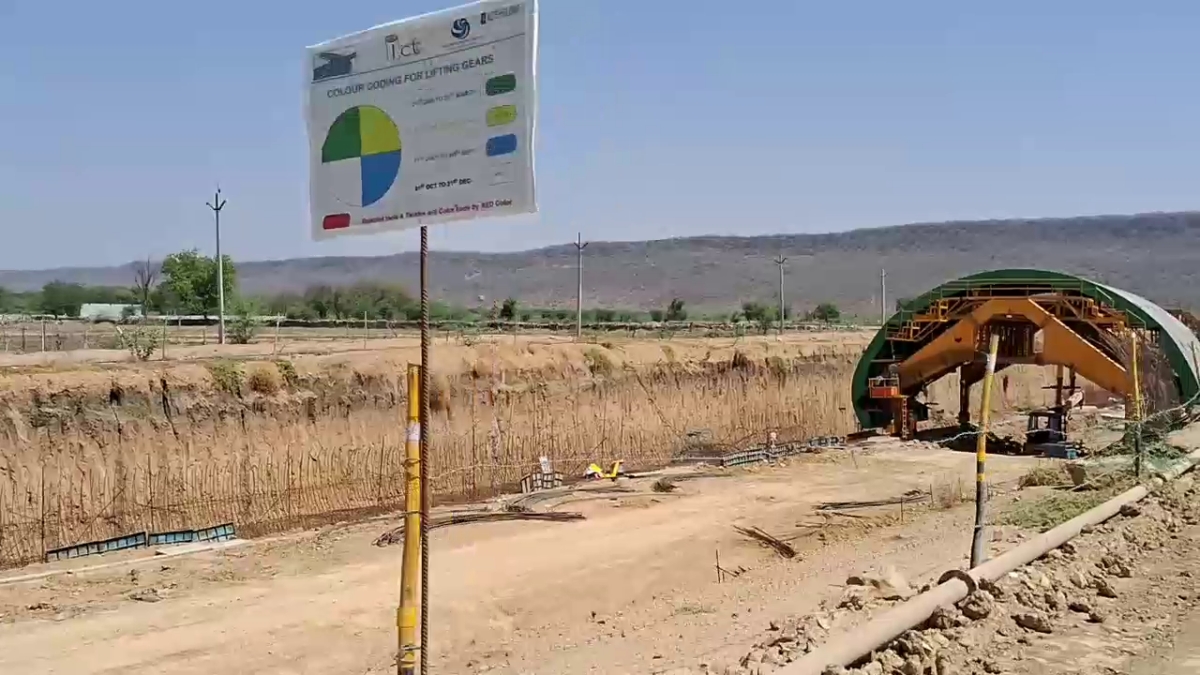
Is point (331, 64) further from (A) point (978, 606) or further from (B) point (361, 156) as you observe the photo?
(A) point (978, 606)

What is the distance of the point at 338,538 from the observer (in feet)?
60.7

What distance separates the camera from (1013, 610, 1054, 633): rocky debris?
27.9ft

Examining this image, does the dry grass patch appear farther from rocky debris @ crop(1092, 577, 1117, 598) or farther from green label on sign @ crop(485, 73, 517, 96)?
green label on sign @ crop(485, 73, 517, 96)

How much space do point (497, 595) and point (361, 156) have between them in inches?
358

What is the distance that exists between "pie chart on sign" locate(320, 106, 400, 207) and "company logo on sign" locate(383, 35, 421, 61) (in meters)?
0.29

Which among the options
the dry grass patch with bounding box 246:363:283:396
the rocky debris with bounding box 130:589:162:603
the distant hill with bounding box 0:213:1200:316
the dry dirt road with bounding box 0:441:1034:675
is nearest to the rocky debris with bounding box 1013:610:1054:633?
the dry dirt road with bounding box 0:441:1034:675

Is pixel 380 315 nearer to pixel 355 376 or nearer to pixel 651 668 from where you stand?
pixel 355 376

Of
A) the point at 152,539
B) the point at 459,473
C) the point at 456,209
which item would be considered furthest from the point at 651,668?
the point at 459,473

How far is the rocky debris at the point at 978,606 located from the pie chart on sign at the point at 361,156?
5.41 meters

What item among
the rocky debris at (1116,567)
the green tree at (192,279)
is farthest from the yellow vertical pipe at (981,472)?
the green tree at (192,279)

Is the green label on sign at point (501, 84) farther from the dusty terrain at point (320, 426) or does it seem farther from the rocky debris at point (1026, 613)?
the dusty terrain at point (320, 426)

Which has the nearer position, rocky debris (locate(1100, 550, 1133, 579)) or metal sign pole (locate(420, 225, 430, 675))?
metal sign pole (locate(420, 225, 430, 675))

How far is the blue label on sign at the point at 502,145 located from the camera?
5.44 metres


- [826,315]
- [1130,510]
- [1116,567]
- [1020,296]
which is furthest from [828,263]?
[1116,567]
